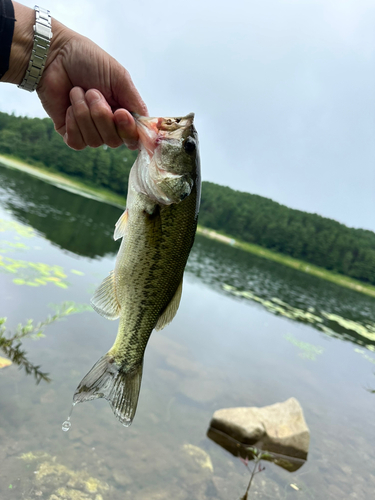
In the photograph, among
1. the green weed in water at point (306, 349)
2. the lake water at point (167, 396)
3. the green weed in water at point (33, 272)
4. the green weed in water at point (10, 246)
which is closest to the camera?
the lake water at point (167, 396)

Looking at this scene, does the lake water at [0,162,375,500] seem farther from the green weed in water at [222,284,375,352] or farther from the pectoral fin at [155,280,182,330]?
the pectoral fin at [155,280,182,330]

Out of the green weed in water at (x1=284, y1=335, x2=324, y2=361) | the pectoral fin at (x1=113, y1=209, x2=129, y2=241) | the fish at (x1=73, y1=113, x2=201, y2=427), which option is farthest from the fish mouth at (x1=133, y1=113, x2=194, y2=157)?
the green weed in water at (x1=284, y1=335, x2=324, y2=361)

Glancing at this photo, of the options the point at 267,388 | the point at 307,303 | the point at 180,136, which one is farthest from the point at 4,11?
the point at 307,303

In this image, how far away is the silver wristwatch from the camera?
215cm

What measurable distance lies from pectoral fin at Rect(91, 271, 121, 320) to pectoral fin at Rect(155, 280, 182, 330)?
10.1 inches

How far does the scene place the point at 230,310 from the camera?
14461 millimetres

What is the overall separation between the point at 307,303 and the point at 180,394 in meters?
17.9

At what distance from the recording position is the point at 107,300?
6.82 feet

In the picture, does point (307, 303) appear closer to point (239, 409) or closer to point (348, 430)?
point (348, 430)

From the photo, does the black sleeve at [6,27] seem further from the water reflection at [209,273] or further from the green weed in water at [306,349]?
the water reflection at [209,273]

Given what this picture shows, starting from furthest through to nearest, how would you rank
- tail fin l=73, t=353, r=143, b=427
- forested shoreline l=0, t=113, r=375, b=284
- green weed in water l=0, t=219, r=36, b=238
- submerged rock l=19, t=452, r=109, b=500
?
forested shoreline l=0, t=113, r=375, b=284, green weed in water l=0, t=219, r=36, b=238, submerged rock l=19, t=452, r=109, b=500, tail fin l=73, t=353, r=143, b=427

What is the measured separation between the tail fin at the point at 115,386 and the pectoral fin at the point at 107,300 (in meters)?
0.24

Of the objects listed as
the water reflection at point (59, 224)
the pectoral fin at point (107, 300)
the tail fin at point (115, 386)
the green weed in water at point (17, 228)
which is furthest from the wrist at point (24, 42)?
the water reflection at point (59, 224)

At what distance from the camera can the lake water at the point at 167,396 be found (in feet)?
14.9
